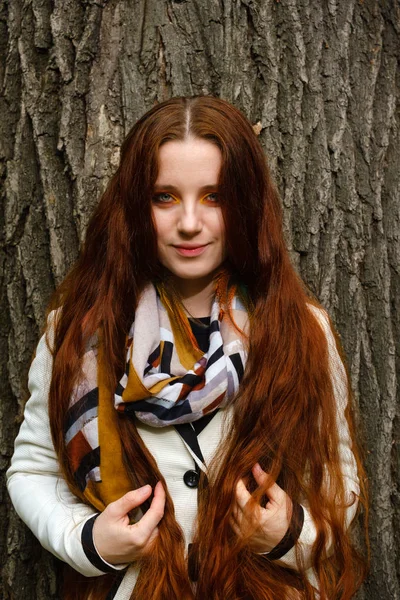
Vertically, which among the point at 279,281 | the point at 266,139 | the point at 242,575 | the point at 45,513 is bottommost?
the point at 242,575

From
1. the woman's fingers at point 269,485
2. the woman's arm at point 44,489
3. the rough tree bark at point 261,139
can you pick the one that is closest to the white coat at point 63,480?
the woman's arm at point 44,489

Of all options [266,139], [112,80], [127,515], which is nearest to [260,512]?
[127,515]

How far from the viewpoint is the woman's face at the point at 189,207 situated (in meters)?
1.88

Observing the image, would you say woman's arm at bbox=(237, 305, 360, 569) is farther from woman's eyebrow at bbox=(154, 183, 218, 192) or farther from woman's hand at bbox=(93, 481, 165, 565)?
woman's eyebrow at bbox=(154, 183, 218, 192)

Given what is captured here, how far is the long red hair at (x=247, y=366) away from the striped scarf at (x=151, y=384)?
39mm

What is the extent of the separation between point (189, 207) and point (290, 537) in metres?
0.90

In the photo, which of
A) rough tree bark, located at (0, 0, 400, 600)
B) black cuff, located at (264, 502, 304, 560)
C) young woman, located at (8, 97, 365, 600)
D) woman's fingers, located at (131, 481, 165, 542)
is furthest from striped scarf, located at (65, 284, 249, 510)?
rough tree bark, located at (0, 0, 400, 600)

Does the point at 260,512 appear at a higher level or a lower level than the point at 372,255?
lower

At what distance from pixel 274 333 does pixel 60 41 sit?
1.15m

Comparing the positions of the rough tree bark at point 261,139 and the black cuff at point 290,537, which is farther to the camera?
the rough tree bark at point 261,139

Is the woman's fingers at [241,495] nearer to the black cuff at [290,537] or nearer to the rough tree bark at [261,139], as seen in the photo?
the black cuff at [290,537]

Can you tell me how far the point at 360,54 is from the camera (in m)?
2.44

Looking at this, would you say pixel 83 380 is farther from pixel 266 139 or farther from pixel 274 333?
pixel 266 139

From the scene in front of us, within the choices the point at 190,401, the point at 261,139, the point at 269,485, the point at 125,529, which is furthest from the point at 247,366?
the point at 261,139
